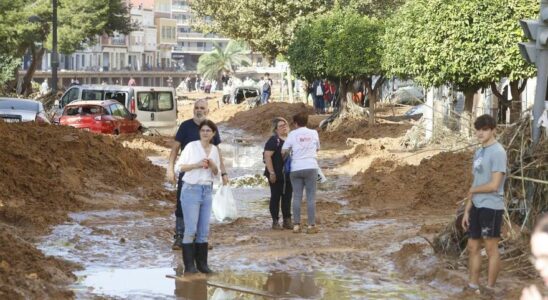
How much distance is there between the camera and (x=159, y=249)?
1333 centimetres

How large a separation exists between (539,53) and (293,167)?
12.1 ft

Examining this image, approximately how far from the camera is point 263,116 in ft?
162

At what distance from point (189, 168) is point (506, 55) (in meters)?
15.2

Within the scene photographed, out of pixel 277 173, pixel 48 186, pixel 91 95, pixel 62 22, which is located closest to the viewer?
pixel 277 173

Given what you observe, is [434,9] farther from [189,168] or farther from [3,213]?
[189,168]

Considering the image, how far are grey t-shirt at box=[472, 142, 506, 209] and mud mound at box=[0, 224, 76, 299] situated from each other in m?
3.58

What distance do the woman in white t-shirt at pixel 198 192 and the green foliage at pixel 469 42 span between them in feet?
48.5

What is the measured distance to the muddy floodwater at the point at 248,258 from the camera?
35.0ft

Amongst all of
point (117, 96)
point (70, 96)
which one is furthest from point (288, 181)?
point (70, 96)

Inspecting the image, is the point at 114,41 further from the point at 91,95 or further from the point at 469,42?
the point at 469,42

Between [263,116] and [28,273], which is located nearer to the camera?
[28,273]

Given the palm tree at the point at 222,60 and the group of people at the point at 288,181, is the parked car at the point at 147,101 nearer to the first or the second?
the group of people at the point at 288,181

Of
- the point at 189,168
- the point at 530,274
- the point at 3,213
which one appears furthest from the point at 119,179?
the point at 530,274

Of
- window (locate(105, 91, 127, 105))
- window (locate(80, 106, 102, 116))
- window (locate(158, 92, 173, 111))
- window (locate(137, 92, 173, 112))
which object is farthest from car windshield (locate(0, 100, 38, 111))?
window (locate(158, 92, 173, 111))
